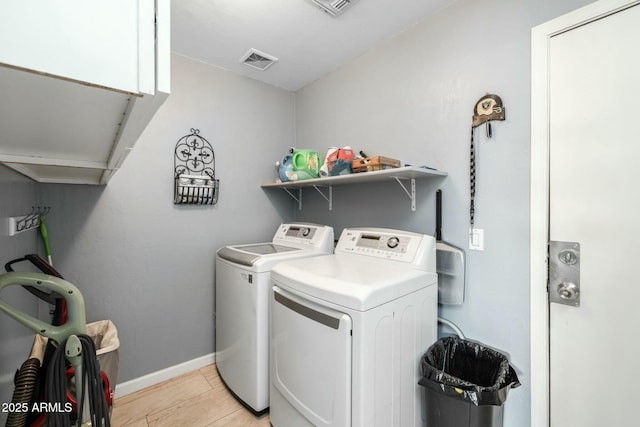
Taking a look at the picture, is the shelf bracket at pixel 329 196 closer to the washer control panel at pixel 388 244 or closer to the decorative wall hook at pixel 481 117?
the washer control panel at pixel 388 244

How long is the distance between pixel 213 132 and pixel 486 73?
1.98 m

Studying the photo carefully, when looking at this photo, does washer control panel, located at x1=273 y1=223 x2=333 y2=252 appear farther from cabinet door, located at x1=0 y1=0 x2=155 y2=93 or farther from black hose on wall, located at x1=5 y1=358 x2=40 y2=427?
cabinet door, located at x1=0 y1=0 x2=155 y2=93

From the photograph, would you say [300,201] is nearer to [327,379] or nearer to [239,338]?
[239,338]

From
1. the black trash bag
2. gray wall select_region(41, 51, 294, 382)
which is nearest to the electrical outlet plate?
the black trash bag

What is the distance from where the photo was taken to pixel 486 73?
1468 millimetres

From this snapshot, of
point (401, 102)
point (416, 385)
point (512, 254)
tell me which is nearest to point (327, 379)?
point (416, 385)

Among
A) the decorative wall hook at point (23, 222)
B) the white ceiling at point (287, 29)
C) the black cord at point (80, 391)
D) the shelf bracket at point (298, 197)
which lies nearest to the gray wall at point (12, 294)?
the decorative wall hook at point (23, 222)

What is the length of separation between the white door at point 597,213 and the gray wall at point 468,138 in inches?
4.7

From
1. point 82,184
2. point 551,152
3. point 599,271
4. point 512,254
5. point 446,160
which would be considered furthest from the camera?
point 82,184

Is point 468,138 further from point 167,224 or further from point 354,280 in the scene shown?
point 167,224

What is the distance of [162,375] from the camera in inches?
82.4

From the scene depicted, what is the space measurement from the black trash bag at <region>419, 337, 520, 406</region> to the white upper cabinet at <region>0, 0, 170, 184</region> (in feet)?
4.82

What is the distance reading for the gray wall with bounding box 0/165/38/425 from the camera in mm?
941

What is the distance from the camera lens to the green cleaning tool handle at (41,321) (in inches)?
30.0
